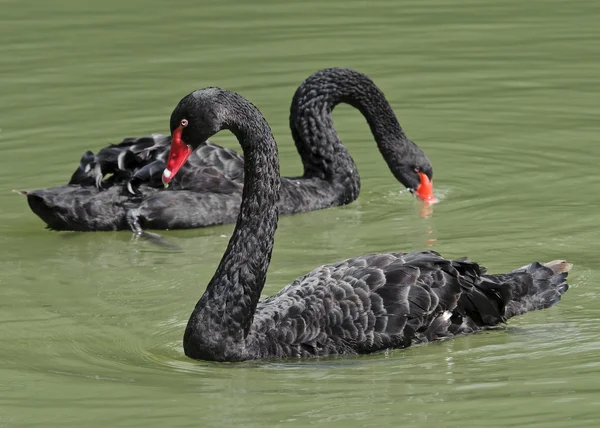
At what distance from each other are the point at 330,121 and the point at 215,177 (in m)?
1.35

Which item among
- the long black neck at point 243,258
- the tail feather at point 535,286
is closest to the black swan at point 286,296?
the long black neck at point 243,258

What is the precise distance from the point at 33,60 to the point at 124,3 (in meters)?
2.80

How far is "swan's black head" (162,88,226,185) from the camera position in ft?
20.8

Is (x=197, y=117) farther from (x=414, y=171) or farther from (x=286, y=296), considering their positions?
(x=414, y=171)

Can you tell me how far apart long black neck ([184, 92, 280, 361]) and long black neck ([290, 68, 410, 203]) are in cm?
355

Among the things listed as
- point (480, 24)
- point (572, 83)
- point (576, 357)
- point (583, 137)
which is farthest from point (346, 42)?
point (576, 357)

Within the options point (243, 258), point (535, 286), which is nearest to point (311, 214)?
point (535, 286)

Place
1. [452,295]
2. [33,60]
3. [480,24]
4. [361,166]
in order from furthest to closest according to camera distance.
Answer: [480,24] < [33,60] < [361,166] < [452,295]

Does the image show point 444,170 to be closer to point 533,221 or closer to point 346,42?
point 533,221

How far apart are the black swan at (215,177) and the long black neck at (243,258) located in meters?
2.14

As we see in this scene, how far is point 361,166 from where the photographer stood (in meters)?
11.0

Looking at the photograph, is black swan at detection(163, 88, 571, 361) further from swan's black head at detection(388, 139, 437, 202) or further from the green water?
swan's black head at detection(388, 139, 437, 202)

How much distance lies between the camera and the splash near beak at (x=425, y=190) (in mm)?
9517

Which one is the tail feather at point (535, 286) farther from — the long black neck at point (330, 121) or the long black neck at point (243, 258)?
the long black neck at point (330, 121)
